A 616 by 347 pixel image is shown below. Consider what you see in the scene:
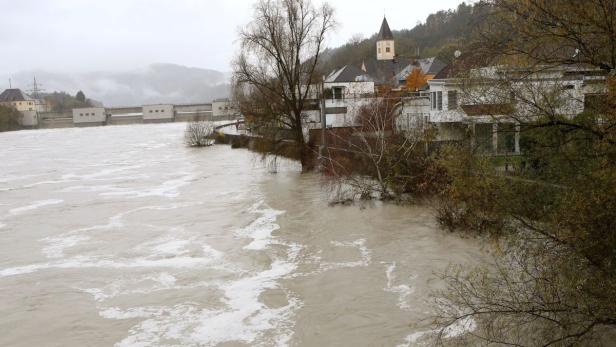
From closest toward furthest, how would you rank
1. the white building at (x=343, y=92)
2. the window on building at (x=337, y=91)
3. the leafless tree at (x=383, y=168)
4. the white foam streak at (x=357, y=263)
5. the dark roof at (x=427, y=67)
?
the white foam streak at (x=357, y=263) → the leafless tree at (x=383, y=168) → the white building at (x=343, y=92) → the window on building at (x=337, y=91) → the dark roof at (x=427, y=67)

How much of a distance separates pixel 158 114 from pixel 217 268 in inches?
4464

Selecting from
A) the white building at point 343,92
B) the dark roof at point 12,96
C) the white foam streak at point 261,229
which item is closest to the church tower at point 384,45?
the white building at point 343,92

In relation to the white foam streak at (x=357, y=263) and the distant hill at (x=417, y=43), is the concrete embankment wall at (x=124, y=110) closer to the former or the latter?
the distant hill at (x=417, y=43)

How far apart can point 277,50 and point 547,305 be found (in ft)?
75.6

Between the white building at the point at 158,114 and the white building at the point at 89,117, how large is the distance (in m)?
9.02

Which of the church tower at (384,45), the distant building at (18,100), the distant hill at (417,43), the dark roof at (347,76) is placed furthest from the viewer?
the distant building at (18,100)

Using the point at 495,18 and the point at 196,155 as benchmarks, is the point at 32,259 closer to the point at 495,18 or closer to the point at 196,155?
the point at 495,18

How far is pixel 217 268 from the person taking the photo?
46.1 feet

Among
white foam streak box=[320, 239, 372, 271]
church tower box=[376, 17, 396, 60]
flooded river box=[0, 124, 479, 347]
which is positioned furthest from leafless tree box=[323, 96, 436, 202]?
church tower box=[376, 17, 396, 60]

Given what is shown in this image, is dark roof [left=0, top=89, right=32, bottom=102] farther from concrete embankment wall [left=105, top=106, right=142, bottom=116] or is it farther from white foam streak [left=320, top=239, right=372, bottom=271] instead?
white foam streak [left=320, top=239, right=372, bottom=271]

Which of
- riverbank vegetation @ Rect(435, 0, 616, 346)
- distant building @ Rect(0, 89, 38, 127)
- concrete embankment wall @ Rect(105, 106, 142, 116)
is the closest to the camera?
riverbank vegetation @ Rect(435, 0, 616, 346)

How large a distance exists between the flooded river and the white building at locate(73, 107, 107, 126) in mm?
98511

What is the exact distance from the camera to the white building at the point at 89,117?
116750 millimetres

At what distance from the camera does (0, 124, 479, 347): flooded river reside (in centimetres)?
1041
